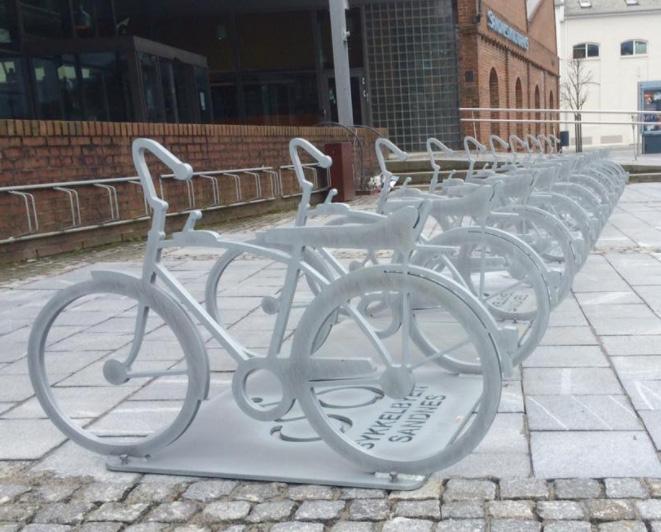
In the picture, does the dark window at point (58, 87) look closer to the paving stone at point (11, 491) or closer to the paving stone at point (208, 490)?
the paving stone at point (11, 491)

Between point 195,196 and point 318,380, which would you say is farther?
point 195,196

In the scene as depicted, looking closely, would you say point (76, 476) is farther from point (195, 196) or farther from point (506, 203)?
point (195, 196)

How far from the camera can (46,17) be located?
1838cm

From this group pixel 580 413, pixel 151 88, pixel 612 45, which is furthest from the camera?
pixel 612 45

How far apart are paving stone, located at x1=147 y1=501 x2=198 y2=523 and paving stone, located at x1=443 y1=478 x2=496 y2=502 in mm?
826

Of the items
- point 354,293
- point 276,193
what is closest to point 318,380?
point 354,293

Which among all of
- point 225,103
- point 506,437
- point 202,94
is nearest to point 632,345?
point 506,437

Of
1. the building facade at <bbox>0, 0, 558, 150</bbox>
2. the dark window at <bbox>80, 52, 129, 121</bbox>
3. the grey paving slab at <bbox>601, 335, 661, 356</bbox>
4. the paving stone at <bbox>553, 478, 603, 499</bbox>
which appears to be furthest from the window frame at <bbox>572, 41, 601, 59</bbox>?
the paving stone at <bbox>553, 478, 603, 499</bbox>

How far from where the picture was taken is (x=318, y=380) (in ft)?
9.07

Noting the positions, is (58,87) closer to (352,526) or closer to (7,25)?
(7,25)

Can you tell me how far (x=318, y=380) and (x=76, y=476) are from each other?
0.98 metres

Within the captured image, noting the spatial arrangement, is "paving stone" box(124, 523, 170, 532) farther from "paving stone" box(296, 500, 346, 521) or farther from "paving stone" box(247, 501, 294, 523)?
"paving stone" box(296, 500, 346, 521)

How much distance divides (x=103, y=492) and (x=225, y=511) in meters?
0.48

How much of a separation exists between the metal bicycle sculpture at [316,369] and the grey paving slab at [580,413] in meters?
0.26
